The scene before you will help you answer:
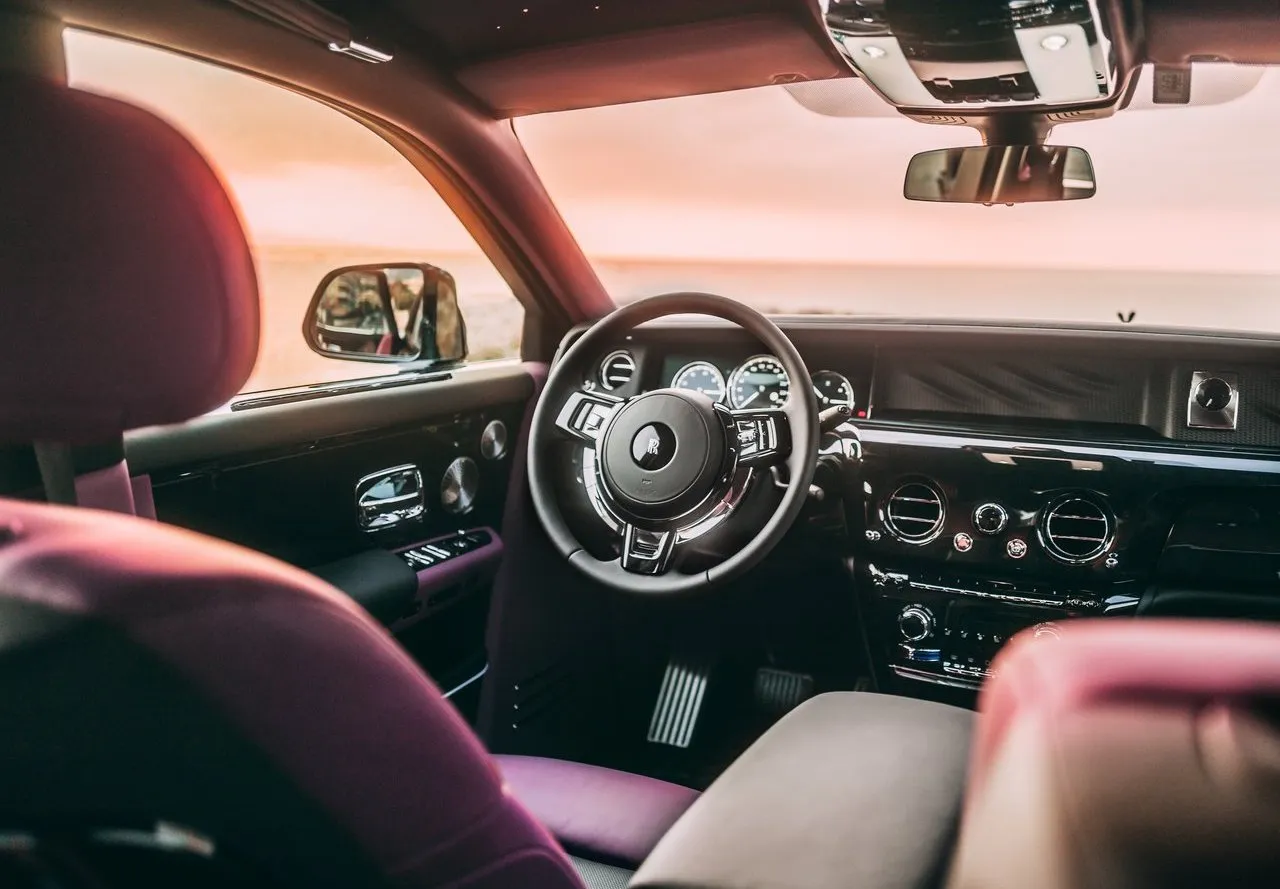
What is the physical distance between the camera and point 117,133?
1119 mm

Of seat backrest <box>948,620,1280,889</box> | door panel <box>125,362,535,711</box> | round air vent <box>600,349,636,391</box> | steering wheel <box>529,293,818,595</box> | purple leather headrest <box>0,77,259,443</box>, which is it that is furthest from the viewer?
round air vent <box>600,349,636,391</box>

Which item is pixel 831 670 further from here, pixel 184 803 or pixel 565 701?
pixel 184 803

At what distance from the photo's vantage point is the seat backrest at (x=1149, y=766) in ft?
1.68

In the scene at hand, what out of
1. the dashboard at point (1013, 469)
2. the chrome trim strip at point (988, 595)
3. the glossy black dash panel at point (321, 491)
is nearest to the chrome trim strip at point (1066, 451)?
the dashboard at point (1013, 469)

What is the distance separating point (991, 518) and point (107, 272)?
2.18 metres

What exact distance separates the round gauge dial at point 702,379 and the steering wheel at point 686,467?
0.44m

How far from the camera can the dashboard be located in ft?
8.30

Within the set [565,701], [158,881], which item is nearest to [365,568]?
[565,701]

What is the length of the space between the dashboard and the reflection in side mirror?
341mm

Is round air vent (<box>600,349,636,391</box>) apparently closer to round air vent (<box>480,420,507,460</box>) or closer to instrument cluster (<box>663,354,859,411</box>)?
instrument cluster (<box>663,354,859,411</box>)

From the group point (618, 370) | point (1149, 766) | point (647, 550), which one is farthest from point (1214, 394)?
point (1149, 766)

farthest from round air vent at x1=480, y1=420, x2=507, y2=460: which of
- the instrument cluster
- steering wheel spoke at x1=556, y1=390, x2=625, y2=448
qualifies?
the instrument cluster

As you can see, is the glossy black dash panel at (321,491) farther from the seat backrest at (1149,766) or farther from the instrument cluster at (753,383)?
the seat backrest at (1149,766)

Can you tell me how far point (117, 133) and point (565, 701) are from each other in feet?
7.51
